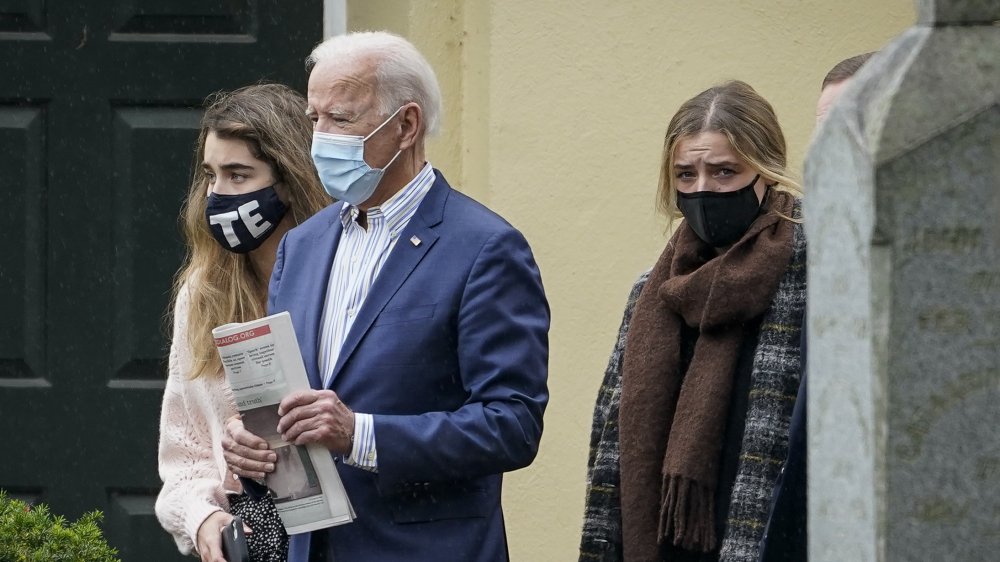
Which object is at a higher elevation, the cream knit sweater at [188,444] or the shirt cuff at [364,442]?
the shirt cuff at [364,442]

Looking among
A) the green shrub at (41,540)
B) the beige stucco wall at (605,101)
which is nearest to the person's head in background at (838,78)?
the beige stucco wall at (605,101)

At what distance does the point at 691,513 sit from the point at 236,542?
1021 mm

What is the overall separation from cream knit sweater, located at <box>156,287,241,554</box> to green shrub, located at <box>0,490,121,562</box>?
19cm

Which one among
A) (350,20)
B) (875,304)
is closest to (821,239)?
(875,304)

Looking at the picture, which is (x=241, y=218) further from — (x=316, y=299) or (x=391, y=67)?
(x=391, y=67)

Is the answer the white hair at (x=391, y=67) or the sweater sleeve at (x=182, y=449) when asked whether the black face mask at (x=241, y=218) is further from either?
the white hair at (x=391, y=67)

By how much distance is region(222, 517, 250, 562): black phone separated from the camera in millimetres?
3594

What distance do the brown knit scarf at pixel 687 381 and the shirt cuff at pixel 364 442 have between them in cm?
71

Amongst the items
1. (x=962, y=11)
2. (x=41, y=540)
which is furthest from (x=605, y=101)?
(x=962, y=11)

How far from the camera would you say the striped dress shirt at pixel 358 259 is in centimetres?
352

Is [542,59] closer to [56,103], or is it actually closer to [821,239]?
[56,103]

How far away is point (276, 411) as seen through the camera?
130 inches

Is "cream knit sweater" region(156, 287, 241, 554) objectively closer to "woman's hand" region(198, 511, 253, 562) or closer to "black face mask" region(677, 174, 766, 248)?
"woman's hand" region(198, 511, 253, 562)

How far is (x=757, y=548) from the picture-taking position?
345 centimetres
